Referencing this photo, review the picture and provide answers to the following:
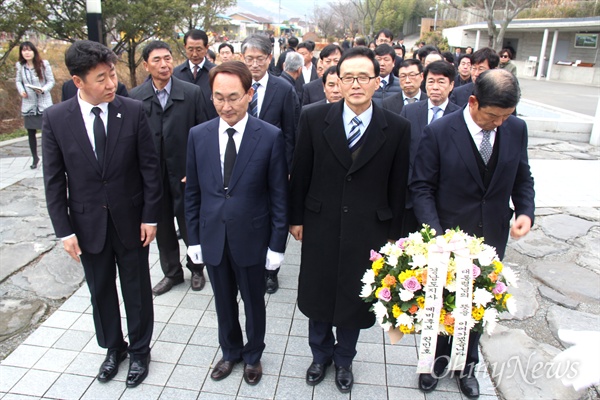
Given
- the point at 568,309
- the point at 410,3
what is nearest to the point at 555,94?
the point at 568,309

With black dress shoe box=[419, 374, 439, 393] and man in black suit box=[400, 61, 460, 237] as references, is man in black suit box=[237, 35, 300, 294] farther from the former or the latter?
black dress shoe box=[419, 374, 439, 393]

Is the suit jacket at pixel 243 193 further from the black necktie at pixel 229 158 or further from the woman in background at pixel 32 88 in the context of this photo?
the woman in background at pixel 32 88

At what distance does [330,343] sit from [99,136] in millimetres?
1919

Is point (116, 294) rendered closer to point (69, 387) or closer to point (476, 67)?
point (69, 387)

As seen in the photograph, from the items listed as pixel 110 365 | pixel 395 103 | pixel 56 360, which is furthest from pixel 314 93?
pixel 56 360

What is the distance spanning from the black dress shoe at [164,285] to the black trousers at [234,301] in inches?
50.5

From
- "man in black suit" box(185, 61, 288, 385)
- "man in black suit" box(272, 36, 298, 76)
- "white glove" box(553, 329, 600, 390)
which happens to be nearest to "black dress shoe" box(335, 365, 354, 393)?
"man in black suit" box(185, 61, 288, 385)

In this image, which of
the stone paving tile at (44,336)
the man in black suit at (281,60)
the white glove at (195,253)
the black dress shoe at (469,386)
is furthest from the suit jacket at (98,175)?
the man in black suit at (281,60)

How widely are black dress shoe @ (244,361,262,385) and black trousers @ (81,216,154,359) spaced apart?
0.69 meters

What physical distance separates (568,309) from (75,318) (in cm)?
417

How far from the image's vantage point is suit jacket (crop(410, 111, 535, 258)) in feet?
8.90

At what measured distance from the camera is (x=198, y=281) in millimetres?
4262

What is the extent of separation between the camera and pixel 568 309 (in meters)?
4.13

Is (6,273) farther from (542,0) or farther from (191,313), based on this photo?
(542,0)
